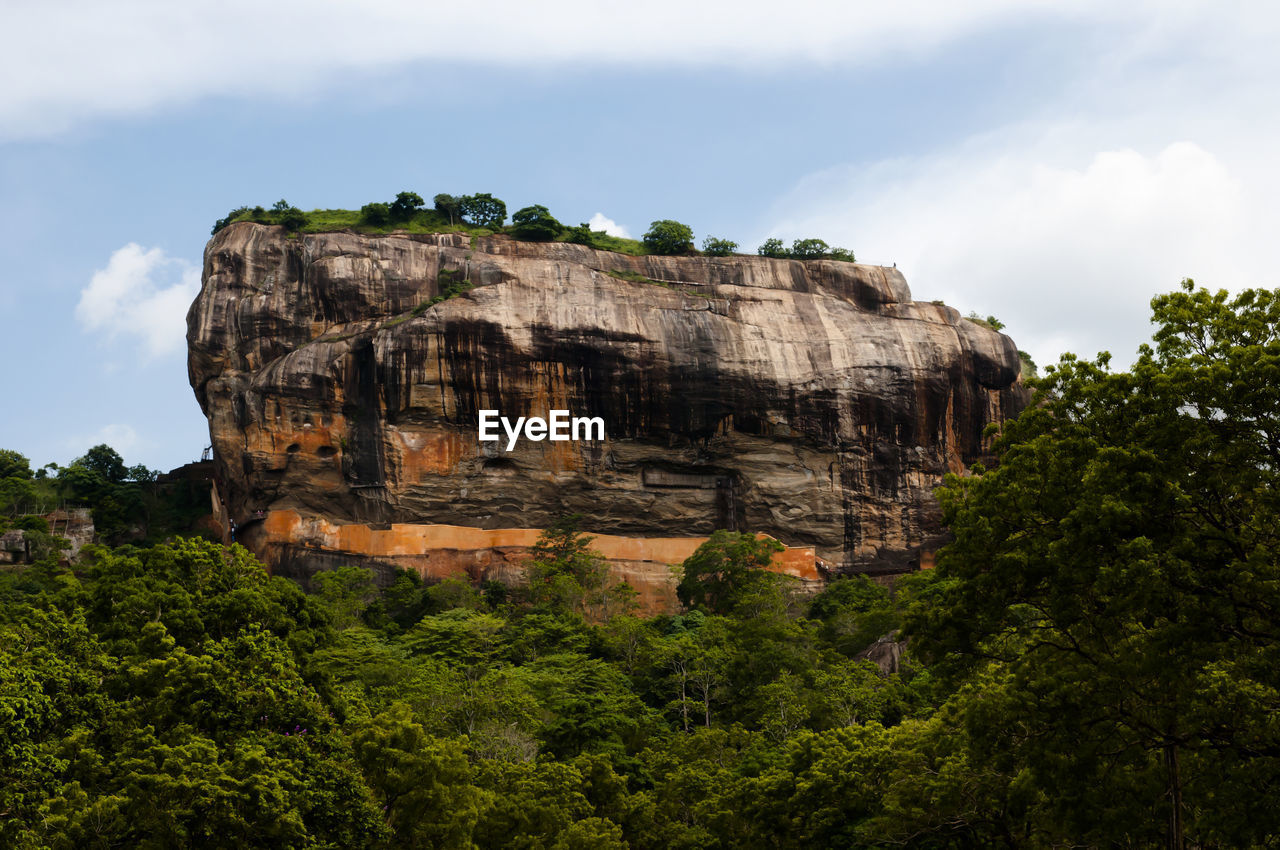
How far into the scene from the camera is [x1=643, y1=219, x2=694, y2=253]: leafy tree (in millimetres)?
56219

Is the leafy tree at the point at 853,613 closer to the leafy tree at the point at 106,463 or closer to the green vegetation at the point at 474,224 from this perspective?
the green vegetation at the point at 474,224

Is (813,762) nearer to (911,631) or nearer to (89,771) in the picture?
(911,631)

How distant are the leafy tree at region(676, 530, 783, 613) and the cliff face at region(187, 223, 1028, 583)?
12.4 ft

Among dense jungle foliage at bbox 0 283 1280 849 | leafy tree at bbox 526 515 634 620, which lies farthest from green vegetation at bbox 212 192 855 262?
dense jungle foliage at bbox 0 283 1280 849

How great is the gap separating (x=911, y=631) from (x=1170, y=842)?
3988mm

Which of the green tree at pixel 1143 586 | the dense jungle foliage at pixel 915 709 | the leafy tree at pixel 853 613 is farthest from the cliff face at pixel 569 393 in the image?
the green tree at pixel 1143 586

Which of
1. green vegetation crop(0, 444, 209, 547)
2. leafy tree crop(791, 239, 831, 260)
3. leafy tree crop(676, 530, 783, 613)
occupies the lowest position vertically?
leafy tree crop(676, 530, 783, 613)

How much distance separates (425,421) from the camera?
160ft

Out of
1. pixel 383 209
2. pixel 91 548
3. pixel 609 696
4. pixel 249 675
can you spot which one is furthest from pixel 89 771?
pixel 383 209

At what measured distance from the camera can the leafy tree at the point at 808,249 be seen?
191ft
